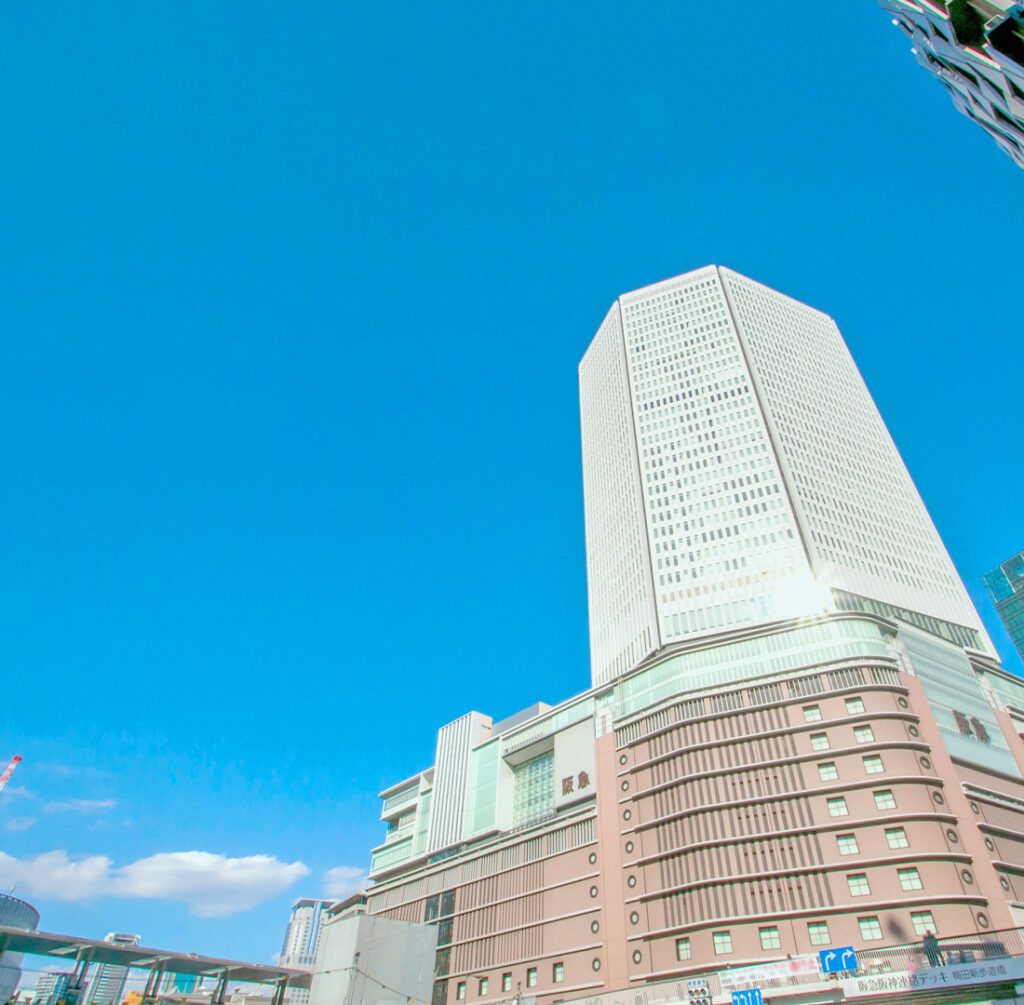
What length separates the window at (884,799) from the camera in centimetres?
5812

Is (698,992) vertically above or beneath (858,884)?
beneath

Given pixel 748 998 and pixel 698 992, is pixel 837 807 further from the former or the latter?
pixel 748 998

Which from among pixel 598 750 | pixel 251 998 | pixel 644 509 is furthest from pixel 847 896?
pixel 251 998

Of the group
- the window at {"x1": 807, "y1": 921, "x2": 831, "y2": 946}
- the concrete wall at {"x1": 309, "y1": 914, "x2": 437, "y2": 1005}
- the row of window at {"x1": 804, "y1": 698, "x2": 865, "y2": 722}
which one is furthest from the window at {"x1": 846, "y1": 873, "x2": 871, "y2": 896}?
the concrete wall at {"x1": 309, "y1": 914, "x2": 437, "y2": 1005}

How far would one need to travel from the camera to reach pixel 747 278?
130m

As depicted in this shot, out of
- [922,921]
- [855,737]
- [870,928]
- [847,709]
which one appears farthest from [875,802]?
[870,928]

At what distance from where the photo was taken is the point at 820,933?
54.5 meters

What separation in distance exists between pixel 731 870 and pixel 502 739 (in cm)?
4267

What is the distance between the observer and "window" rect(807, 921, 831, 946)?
54.0 m

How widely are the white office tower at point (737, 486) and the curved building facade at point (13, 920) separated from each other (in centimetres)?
11378

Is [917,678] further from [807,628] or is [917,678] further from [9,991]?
A: [9,991]

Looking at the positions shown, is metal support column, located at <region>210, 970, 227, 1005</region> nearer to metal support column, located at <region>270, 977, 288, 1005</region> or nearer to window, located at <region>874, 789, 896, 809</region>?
metal support column, located at <region>270, 977, 288, 1005</region>

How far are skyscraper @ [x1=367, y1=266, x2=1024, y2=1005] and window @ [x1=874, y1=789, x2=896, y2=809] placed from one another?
22cm

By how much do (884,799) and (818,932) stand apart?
12.5m
